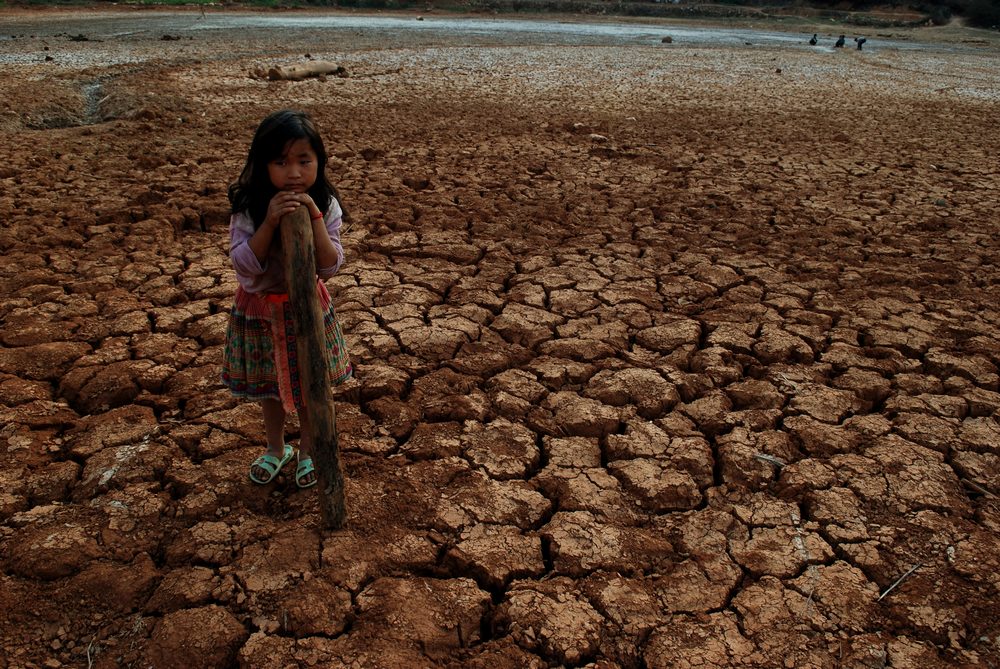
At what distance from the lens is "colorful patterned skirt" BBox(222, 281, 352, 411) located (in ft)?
6.11

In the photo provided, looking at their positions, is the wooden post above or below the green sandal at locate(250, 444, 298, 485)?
above

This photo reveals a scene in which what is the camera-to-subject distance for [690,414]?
2.50 meters

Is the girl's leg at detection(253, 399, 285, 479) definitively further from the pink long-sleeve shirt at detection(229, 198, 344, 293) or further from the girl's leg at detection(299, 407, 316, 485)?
the pink long-sleeve shirt at detection(229, 198, 344, 293)

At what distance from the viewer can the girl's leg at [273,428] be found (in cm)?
202

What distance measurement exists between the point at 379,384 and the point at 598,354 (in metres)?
0.95

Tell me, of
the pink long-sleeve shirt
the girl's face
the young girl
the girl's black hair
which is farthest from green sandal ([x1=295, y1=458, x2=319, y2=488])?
the girl's face

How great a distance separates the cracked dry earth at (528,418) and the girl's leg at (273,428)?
0.11 metres

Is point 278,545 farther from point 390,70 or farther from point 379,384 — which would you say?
point 390,70

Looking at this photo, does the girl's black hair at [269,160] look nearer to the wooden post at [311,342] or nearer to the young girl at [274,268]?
the young girl at [274,268]

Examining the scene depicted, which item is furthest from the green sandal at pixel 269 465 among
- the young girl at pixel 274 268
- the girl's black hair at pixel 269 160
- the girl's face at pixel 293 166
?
the girl's face at pixel 293 166

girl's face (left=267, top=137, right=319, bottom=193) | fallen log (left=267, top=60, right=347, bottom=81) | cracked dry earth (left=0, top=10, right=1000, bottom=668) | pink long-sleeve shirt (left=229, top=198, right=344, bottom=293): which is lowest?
cracked dry earth (left=0, top=10, right=1000, bottom=668)

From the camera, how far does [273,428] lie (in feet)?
6.71

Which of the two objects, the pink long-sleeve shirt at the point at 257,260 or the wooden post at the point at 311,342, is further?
the pink long-sleeve shirt at the point at 257,260

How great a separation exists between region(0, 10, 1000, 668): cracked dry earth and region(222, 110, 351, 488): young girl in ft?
0.95
